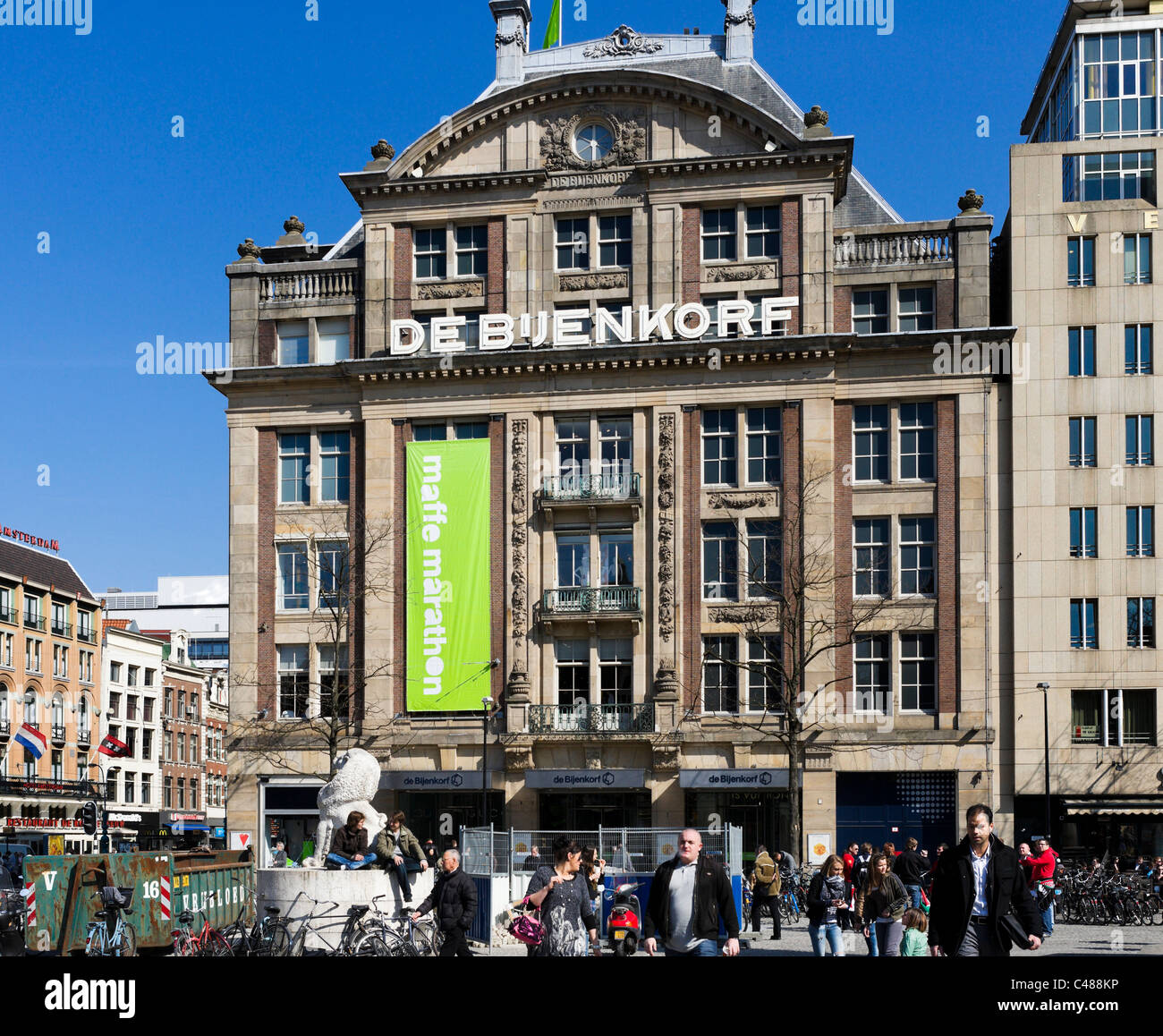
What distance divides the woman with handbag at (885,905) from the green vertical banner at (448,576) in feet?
113

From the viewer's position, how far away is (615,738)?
51000mm

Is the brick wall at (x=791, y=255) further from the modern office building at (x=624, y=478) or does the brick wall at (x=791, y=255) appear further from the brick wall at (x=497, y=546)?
the brick wall at (x=497, y=546)

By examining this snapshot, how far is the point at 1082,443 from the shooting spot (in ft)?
169

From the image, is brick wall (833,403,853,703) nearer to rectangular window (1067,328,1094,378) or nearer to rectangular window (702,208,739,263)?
rectangular window (702,208,739,263)

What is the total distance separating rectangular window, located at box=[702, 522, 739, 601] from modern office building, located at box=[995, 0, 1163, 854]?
908cm

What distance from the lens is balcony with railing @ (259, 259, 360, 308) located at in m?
56.5

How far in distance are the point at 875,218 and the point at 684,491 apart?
507 inches

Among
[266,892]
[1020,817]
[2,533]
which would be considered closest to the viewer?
[266,892]

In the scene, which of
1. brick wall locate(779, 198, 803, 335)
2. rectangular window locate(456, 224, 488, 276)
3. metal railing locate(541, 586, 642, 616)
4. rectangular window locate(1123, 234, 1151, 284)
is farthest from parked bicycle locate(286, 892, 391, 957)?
rectangular window locate(1123, 234, 1151, 284)

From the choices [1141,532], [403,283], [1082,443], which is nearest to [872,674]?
[1141,532]

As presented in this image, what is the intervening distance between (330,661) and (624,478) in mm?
12530

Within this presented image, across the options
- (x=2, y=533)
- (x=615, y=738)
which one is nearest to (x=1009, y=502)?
(x=615, y=738)
